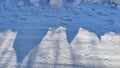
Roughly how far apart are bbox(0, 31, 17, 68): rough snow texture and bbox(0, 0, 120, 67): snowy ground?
2.8 inches

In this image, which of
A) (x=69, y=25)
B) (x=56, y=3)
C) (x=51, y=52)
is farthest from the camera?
(x=56, y=3)

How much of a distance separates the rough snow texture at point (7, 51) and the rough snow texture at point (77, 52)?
0.18 meters

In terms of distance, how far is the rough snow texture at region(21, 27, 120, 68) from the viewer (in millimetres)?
4543

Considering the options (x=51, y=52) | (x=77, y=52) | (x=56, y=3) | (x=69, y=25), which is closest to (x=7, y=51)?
(x=51, y=52)

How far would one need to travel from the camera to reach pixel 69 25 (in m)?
5.63

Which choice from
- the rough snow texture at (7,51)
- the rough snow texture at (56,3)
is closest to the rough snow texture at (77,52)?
the rough snow texture at (7,51)

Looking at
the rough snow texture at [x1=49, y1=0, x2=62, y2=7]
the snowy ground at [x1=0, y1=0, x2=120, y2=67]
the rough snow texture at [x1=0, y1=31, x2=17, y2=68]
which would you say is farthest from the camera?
the rough snow texture at [x1=49, y1=0, x2=62, y2=7]

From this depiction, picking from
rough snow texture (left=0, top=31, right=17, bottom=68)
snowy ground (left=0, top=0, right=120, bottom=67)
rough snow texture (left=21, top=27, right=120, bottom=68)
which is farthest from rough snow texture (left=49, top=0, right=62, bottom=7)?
rough snow texture (left=0, top=31, right=17, bottom=68)

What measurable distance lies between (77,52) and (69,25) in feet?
2.98

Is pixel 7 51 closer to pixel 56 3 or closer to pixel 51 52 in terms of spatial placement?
pixel 51 52

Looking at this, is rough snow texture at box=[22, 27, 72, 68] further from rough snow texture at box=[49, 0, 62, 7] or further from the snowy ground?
rough snow texture at box=[49, 0, 62, 7]

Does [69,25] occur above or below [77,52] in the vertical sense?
below

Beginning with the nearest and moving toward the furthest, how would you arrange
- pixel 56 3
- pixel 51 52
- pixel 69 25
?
pixel 51 52
pixel 69 25
pixel 56 3

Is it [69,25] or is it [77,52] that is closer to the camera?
[77,52]
